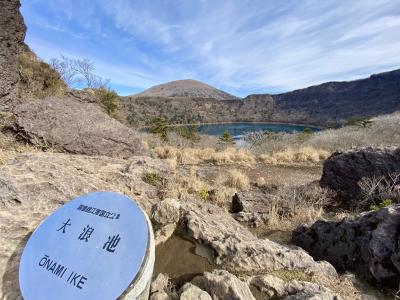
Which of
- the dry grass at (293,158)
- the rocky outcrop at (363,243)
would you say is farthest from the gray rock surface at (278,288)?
the dry grass at (293,158)

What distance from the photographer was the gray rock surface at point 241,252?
10.1 ft

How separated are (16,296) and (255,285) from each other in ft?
6.44

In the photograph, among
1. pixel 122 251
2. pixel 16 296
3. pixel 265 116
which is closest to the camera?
pixel 122 251

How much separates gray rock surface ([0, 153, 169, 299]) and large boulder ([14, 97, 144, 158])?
3.48 ft

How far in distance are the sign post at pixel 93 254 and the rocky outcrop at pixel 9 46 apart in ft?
22.3

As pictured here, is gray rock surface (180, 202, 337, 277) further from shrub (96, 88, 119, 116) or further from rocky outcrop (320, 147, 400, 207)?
shrub (96, 88, 119, 116)

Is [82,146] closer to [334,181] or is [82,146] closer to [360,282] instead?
[360,282]

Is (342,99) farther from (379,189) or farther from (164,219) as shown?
(164,219)

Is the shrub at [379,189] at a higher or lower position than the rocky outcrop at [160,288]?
lower

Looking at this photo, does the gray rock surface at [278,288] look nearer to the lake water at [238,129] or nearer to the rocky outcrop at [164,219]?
the rocky outcrop at [164,219]

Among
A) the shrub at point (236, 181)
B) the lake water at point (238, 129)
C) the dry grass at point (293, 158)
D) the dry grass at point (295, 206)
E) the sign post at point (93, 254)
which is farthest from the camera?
the lake water at point (238, 129)

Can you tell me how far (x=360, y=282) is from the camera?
11.8 ft

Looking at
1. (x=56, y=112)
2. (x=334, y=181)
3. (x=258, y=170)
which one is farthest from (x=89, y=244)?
(x=258, y=170)

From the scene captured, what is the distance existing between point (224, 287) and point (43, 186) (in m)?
2.55
